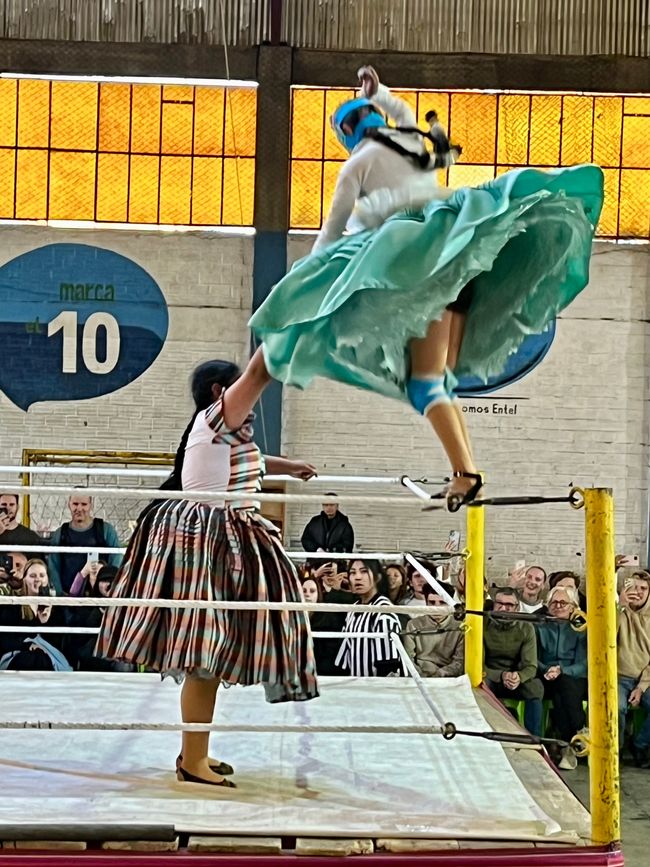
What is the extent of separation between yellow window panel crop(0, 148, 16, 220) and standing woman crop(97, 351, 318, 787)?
4971 mm

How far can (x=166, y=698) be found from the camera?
3209 millimetres

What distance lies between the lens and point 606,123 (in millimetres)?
6988

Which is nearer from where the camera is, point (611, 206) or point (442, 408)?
point (442, 408)

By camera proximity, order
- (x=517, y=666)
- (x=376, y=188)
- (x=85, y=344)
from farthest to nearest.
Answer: (x=85, y=344)
(x=517, y=666)
(x=376, y=188)

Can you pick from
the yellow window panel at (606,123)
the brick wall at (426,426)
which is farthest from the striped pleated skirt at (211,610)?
the yellow window panel at (606,123)

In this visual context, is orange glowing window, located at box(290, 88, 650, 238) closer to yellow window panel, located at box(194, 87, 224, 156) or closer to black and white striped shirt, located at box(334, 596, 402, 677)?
yellow window panel, located at box(194, 87, 224, 156)

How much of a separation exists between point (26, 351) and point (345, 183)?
5.13 metres

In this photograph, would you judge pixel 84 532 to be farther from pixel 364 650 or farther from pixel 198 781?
pixel 198 781

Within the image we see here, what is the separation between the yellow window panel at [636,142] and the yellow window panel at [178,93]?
2737 millimetres

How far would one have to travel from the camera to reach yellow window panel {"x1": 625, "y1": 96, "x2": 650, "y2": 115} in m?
6.98

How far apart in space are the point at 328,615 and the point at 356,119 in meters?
3.18

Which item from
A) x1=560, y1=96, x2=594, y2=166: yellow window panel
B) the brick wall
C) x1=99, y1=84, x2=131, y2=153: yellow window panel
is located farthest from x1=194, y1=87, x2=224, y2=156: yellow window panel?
x1=560, y1=96, x2=594, y2=166: yellow window panel

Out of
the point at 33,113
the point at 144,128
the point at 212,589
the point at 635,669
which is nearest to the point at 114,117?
the point at 144,128

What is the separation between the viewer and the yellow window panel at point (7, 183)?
22.7 feet
